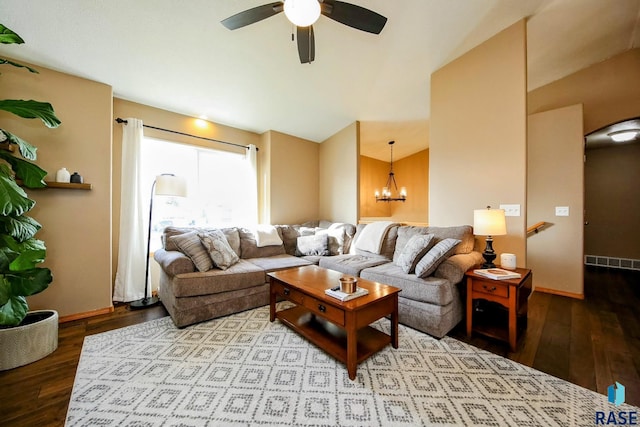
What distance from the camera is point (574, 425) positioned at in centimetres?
128

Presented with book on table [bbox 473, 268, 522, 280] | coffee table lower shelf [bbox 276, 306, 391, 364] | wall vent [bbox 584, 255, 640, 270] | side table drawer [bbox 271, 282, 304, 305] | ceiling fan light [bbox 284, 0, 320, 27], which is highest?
ceiling fan light [bbox 284, 0, 320, 27]

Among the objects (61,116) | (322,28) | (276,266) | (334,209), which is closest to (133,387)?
(276,266)

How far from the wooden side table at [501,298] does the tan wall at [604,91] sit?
3009 mm

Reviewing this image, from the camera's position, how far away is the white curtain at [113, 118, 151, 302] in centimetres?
304

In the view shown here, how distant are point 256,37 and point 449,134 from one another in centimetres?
257

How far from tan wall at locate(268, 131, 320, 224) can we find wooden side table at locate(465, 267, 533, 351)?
313 cm

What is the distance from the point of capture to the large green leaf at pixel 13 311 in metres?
1.56

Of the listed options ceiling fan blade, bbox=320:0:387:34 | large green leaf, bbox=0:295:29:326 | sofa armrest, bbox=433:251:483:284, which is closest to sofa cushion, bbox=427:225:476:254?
sofa armrest, bbox=433:251:483:284

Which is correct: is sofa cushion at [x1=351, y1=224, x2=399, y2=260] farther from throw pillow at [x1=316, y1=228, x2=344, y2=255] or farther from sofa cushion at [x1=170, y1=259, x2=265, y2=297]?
sofa cushion at [x1=170, y1=259, x2=265, y2=297]

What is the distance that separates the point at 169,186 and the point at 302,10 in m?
2.44

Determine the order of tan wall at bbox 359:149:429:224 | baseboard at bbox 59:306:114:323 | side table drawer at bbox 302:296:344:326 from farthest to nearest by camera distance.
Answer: tan wall at bbox 359:149:429:224 → baseboard at bbox 59:306:114:323 → side table drawer at bbox 302:296:344:326

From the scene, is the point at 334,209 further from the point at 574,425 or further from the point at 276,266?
the point at 574,425

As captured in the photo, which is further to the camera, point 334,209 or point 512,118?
point 334,209

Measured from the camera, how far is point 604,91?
3361 mm
